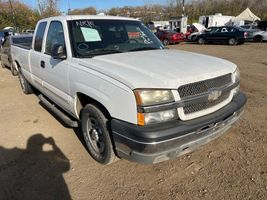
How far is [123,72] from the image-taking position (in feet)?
9.23

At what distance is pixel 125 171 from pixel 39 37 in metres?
3.16

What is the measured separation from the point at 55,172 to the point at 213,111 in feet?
7.20

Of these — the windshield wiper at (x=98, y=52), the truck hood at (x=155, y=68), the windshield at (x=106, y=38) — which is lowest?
the truck hood at (x=155, y=68)

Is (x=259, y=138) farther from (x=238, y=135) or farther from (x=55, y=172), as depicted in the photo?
(x=55, y=172)

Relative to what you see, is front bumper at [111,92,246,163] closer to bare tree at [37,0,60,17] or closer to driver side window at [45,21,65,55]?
driver side window at [45,21,65,55]

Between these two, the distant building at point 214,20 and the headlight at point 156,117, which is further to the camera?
the distant building at point 214,20

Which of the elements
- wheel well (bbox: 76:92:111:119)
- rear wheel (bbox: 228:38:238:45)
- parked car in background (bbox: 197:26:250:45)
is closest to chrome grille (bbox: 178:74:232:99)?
wheel well (bbox: 76:92:111:119)

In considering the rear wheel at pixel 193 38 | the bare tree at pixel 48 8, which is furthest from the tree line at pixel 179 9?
the rear wheel at pixel 193 38

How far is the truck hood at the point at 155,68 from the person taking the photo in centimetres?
263

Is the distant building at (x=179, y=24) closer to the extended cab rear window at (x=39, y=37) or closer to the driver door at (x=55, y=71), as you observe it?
the extended cab rear window at (x=39, y=37)

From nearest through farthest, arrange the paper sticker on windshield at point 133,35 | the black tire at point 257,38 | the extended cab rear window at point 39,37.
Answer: the paper sticker on windshield at point 133,35
the extended cab rear window at point 39,37
the black tire at point 257,38

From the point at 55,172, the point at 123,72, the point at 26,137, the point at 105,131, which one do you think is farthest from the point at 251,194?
the point at 26,137

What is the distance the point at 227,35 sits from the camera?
22641 mm

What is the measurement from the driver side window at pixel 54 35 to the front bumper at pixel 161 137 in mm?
1883
